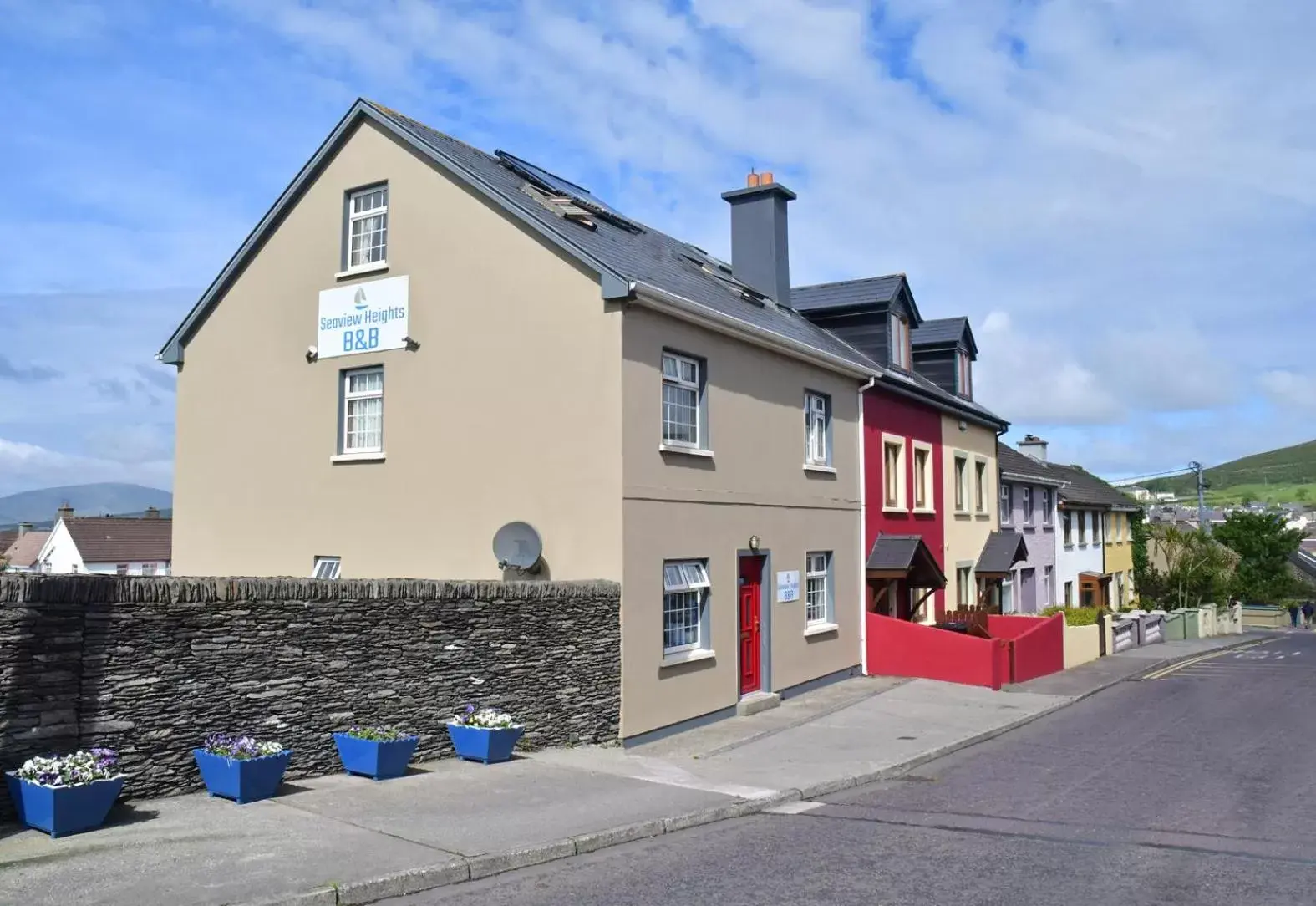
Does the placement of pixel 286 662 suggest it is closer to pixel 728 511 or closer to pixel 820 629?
pixel 728 511

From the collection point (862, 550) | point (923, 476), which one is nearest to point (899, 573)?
point (862, 550)

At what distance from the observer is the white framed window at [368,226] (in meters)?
17.5

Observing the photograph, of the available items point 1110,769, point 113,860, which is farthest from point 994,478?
point 113,860

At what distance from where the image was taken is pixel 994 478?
3092cm

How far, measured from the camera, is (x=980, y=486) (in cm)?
2988

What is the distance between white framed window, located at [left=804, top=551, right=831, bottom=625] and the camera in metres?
20.2

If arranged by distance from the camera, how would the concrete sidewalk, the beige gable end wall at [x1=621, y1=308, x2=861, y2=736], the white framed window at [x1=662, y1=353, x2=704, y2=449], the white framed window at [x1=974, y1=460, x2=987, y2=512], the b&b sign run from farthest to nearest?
the white framed window at [x1=974, y1=460, x2=987, y2=512], the b&b sign, the white framed window at [x1=662, y1=353, x2=704, y2=449], the beige gable end wall at [x1=621, y1=308, x2=861, y2=736], the concrete sidewalk

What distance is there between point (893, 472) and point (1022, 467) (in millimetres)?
13674

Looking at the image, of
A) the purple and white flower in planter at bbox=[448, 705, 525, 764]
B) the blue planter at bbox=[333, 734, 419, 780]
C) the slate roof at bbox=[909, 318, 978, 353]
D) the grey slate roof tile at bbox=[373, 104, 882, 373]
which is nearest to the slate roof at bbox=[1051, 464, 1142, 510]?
the slate roof at bbox=[909, 318, 978, 353]

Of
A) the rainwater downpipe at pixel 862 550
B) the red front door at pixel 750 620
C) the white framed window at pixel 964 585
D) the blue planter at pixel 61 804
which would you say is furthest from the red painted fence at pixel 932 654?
the blue planter at pixel 61 804

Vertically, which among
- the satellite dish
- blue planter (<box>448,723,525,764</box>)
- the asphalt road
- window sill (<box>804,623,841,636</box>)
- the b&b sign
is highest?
the b&b sign

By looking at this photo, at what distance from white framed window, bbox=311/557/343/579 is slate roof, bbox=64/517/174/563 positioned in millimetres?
52732

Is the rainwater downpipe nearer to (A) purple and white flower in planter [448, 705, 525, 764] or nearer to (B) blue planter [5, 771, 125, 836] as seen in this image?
(A) purple and white flower in planter [448, 705, 525, 764]

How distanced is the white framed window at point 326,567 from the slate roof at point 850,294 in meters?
12.8
